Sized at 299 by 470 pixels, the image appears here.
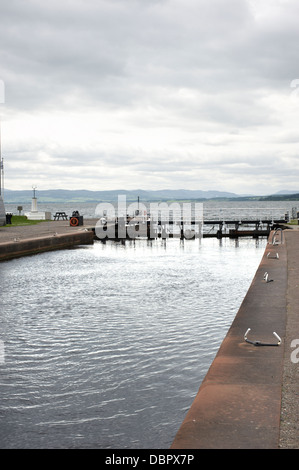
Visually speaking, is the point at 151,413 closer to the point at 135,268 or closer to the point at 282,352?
the point at 282,352

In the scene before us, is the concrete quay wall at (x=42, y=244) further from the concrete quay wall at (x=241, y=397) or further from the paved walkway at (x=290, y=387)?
the concrete quay wall at (x=241, y=397)

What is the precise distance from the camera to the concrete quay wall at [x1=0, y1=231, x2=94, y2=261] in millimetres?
25984

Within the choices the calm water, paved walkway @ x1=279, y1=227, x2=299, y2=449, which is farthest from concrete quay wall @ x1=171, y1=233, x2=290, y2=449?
the calm water

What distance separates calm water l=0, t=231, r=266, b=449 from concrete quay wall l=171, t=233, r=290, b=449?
88 cm

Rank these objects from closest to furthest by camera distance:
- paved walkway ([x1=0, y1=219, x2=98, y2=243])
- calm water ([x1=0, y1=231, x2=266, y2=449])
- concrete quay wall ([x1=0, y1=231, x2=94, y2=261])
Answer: calm water ([x1=0, y1=231, x2=266, y2=449])
concrete quay wall ([x1=0, y1=231, x2=94, y2=261])
paved walkway ([x1=0, y1=219, x2=98, y2=243])

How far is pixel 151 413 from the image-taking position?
700 cm

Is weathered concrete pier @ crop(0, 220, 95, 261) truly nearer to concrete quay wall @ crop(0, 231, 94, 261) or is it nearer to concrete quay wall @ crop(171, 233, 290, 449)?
concrete quay wall @ crop(0, 231, 94, 261)

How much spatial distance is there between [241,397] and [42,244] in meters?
25.2

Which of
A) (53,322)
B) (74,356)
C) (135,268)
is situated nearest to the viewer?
(74,356)

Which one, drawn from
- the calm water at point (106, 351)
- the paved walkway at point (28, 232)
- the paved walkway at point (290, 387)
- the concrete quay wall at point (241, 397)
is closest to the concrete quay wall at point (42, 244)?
the paved walkway at point (28, 232)

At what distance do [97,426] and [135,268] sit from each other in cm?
1657
